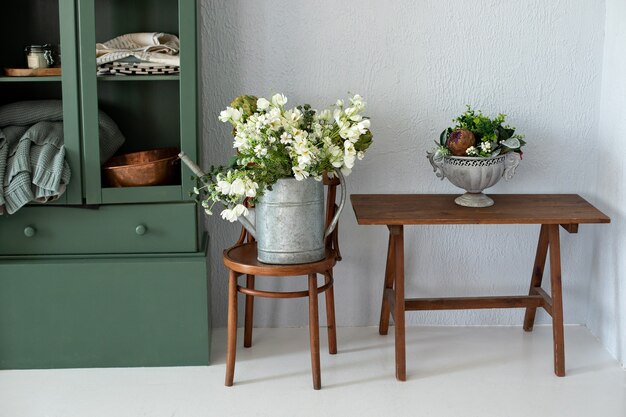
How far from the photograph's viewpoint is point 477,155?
3.64 m

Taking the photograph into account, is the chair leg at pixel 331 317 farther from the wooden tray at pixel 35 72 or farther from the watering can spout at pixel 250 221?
the wooden tray at pixel 35 72

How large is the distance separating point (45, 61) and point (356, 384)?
1830 millimetres

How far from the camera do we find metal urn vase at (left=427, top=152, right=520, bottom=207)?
363 centimetres

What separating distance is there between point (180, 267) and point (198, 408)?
0.60 meters

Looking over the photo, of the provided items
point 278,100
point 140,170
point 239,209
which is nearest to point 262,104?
point 278,100

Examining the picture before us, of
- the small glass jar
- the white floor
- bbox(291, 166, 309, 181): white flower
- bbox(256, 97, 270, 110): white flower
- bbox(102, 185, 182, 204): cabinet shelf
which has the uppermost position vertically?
the small glass jar

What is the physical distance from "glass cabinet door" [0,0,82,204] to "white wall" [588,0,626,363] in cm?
229

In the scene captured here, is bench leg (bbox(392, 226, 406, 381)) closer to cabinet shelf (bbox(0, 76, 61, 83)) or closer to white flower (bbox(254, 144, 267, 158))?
white flower (bbox(254, 144, 267, 158))

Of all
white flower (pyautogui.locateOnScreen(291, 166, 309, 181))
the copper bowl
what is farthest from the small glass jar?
white flower (pyautogui.locateOnScreen(291, 166, 309, 181))

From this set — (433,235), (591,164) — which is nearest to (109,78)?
(433,235)

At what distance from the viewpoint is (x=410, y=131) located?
4.00 metres

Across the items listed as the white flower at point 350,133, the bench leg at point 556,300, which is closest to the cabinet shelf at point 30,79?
the white flower at point 350,133

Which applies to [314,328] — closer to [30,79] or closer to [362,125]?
[362,125]

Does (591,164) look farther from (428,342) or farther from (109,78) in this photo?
(109,78)
